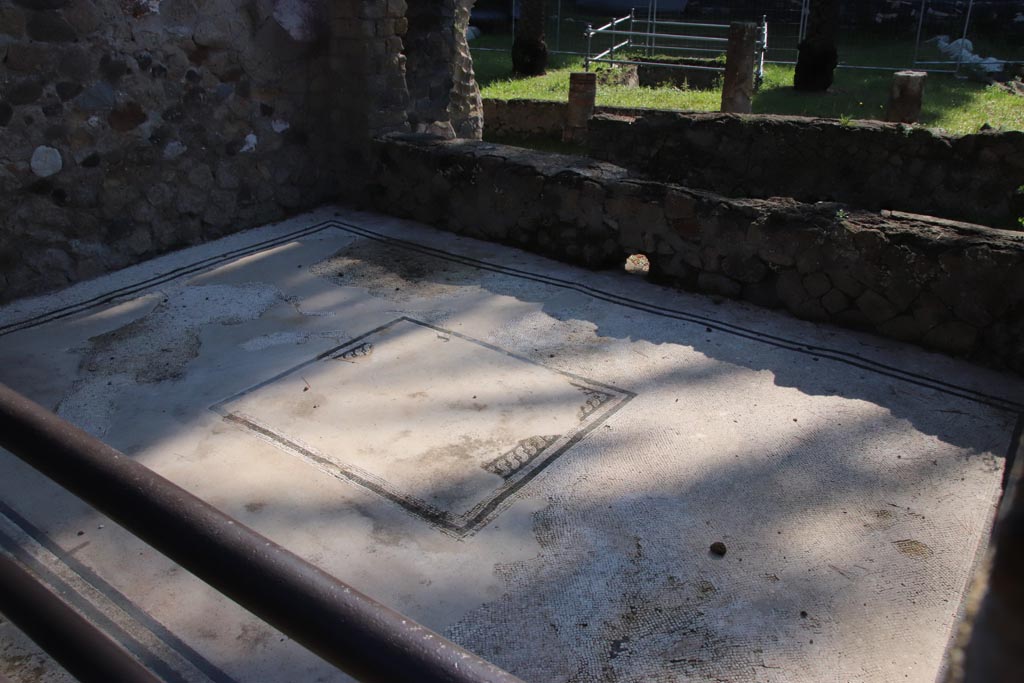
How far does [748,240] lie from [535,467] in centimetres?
147

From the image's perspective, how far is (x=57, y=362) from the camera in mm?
2865

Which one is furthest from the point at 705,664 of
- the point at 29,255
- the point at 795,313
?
the point at 29,255

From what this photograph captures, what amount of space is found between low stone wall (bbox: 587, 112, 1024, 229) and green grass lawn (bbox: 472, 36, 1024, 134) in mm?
1626

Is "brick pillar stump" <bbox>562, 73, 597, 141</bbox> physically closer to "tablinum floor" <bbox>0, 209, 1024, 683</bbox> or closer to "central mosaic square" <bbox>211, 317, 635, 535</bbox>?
"tablinum floor" <bbox>0, 209, 1024, 683</bbox>

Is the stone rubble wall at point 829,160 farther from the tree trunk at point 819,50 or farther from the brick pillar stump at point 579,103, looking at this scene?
the tree trunk at point 819,50

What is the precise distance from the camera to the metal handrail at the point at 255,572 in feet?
1.72

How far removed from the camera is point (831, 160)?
191 inches

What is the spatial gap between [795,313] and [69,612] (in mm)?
2852

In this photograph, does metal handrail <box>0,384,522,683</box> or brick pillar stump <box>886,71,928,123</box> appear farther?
brick pillar stump <box>886,71,928,123</box>

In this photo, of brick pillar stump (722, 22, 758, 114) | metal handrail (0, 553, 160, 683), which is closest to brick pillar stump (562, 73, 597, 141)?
brick pillar stump (722, 22, 758, 114)

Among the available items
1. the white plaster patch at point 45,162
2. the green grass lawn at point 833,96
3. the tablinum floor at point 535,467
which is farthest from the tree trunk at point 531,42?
the white plaster patch at point 45,162

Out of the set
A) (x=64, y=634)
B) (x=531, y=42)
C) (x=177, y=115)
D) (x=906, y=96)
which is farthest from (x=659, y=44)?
(x=64, y=634)

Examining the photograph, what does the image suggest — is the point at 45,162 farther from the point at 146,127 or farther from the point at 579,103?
the point at 579,103

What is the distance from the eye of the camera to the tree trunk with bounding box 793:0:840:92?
944 cm
